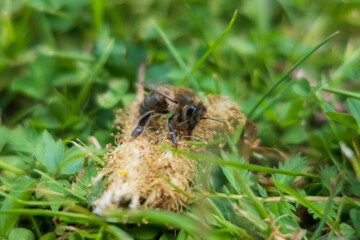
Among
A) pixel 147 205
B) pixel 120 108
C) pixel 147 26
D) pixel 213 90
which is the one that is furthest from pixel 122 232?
pixel 147 26

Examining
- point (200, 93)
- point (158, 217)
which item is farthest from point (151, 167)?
point (200, 93)

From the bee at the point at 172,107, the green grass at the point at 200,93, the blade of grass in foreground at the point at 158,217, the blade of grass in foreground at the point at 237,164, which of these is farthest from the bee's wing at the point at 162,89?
the blade of grass in foreground at the point at 158,217

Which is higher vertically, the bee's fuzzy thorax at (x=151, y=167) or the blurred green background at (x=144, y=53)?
the blurred green background at (x=144, y=53)

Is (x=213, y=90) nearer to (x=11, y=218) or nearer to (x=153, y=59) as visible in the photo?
(x=153, y=59)

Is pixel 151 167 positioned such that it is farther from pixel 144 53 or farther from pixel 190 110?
pixel 144 53

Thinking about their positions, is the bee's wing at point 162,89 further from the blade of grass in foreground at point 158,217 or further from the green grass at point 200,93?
the blade of grass in foreground at point 158,217

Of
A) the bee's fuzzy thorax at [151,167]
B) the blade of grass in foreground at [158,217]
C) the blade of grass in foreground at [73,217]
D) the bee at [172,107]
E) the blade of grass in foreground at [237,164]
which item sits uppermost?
the bee at [172,107]
